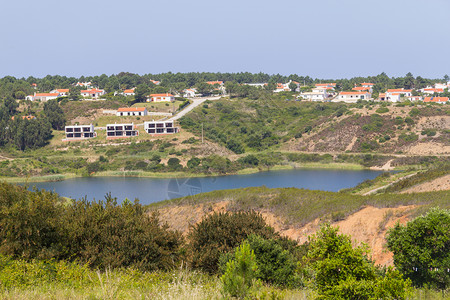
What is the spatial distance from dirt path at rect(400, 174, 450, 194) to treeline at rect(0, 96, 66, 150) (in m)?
60.8

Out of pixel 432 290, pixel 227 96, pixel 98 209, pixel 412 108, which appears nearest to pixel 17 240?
pixel 98 209

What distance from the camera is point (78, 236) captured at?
12.2m

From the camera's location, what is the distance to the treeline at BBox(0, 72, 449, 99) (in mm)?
104150

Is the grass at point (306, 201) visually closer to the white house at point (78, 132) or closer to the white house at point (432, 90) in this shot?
the white house at point (78, 132)

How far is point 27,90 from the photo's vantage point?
99.2 meters

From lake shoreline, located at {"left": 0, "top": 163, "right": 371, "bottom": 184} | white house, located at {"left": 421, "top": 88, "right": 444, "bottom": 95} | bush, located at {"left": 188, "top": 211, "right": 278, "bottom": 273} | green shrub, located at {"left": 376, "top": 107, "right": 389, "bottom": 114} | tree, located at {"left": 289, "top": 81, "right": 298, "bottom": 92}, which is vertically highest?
tree, located at {"left": 289, "top": 81, "right": 298, "bottom": 92}

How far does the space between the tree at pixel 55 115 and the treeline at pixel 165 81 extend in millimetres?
16384

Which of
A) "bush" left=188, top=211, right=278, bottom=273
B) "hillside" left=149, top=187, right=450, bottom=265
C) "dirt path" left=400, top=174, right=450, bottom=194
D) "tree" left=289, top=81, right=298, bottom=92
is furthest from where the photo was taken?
"tree" left=289, top=81, right=298, bottom=92

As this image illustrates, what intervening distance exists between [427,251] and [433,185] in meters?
15.6

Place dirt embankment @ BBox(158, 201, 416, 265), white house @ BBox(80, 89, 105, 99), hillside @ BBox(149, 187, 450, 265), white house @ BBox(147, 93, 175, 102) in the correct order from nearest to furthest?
dirt embankment @ BBox(158, 201, 416, 265) < hillside @ BBox(149, 187, 450, 265) < white house @ BBox(147, 93, 175, 102) < white house @ BBox(80, 89, 105, 99)

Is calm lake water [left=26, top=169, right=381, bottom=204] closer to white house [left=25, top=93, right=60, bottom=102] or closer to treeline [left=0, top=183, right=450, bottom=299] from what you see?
treeline [left=0, top=183, right=450, bottom=299]

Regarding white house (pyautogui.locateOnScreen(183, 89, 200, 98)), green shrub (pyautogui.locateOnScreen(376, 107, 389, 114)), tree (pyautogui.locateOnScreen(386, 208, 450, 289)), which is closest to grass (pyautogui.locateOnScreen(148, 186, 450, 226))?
tree (pyautogui.locateOnScreen(386, 208, 450, 289))

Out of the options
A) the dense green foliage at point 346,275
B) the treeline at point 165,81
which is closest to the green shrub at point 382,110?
the treeline at point 165,81

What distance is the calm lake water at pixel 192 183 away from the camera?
4794cm
